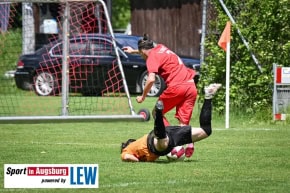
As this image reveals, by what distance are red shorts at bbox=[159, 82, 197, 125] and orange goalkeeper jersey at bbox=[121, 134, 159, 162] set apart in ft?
4.45

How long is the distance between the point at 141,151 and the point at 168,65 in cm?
162

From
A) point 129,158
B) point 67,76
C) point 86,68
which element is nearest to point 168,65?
point 129,158

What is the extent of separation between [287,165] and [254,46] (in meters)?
8.33

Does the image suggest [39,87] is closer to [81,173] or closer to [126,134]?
[126,134]

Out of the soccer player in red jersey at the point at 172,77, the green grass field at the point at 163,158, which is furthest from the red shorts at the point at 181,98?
the green grass field at the point at 163,158

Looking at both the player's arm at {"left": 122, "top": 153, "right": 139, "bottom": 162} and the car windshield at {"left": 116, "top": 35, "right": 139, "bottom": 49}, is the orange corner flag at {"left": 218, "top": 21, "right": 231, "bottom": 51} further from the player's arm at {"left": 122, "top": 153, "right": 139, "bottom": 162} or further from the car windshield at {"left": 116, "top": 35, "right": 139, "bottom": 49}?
the car windshield at {"left": 116, "top": 35, "right": 139, "bottom": 49}

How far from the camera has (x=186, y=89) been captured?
1482cm

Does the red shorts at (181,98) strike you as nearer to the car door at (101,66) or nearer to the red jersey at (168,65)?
the red jersey at (168,65)

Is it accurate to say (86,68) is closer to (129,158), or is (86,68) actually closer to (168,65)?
(168,65)

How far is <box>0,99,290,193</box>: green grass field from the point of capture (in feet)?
37.4

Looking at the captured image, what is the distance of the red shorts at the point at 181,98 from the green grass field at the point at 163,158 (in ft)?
1.98

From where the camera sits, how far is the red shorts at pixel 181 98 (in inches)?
583

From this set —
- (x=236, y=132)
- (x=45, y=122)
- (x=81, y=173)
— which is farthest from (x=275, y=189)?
(x=45, y=122)

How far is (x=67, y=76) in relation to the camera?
21.9 metres
